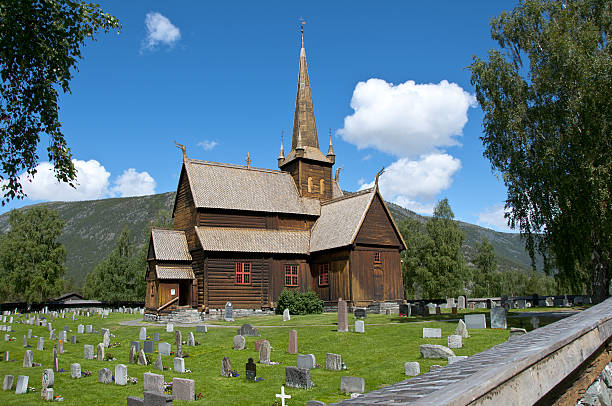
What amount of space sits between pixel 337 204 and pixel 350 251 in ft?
21.8

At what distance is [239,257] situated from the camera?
36.8m

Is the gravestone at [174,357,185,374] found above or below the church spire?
below

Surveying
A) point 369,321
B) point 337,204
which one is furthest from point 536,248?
point 337,204

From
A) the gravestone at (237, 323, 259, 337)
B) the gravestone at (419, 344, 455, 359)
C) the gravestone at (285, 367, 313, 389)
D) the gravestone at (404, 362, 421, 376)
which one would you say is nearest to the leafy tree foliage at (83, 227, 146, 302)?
the gravestone at (237, 323, 259, 337)

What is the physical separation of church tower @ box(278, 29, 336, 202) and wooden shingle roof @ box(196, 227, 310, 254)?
17.8 ft

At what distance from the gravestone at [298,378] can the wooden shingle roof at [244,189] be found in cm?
2453

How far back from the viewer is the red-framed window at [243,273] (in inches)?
1446

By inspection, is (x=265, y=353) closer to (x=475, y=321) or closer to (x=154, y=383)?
(x=154, y=383)

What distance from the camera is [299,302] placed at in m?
34.8

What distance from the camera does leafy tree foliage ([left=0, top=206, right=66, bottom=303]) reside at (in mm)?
65125

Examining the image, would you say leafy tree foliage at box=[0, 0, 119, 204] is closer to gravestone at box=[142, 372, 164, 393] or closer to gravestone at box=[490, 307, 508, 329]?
gravestone at box=[142, 372, 164, 393]

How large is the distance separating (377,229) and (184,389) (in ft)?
86.4

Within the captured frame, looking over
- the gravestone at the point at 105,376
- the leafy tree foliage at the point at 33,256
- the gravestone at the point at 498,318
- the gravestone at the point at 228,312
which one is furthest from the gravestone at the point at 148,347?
the leafy tree foliage at the point at 33,256

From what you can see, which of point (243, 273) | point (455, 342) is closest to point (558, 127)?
point (455, 342)
